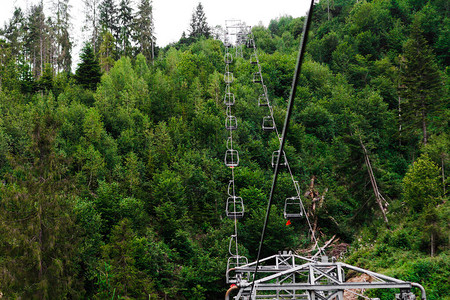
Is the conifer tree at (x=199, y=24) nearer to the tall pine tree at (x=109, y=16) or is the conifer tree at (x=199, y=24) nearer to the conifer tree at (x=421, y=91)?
the tall pine tree at (x=109, y=16)

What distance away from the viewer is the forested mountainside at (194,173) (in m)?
19.7

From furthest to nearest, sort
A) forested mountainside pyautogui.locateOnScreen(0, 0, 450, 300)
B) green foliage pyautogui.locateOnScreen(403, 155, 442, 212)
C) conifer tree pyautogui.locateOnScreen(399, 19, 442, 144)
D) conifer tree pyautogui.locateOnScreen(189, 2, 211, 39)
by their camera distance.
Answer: conifer tree pyautogui.locateOnScreen(189, 2, 211, 39), conifer tree pyautogui.locateOnScreen(399, 19, 442, 144), green foliage pyautogui.locateOnScreen(403, 155, 442, 212), forested mountainside pyautogui.locateOnScreen(0, 0, 450, 300)

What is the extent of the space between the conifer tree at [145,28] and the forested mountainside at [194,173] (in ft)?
15.2

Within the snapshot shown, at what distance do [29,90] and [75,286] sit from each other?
113 ft

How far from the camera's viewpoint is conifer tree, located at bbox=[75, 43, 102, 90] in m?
46.3

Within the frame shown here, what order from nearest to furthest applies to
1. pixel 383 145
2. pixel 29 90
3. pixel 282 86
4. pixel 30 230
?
pixel 30 230, pixel 383 145, pixel 29 90, pixel 282 86

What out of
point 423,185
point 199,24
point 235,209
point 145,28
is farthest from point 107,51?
point 423,185

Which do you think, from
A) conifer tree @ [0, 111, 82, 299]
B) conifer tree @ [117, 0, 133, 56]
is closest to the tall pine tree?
conifer tree @ [117, 0, 133, 56]

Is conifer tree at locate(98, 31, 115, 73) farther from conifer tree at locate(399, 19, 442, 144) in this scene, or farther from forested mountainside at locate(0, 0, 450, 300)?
conifer tree at locate(399, 19, 442, 144)

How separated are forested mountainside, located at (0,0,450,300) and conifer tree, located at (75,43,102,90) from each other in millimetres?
166

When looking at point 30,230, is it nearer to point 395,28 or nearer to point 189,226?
point 189,226

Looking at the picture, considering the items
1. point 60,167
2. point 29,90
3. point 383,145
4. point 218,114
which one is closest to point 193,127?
point 218,114

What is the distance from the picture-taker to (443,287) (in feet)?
60.6

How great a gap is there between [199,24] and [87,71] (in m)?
39.1
